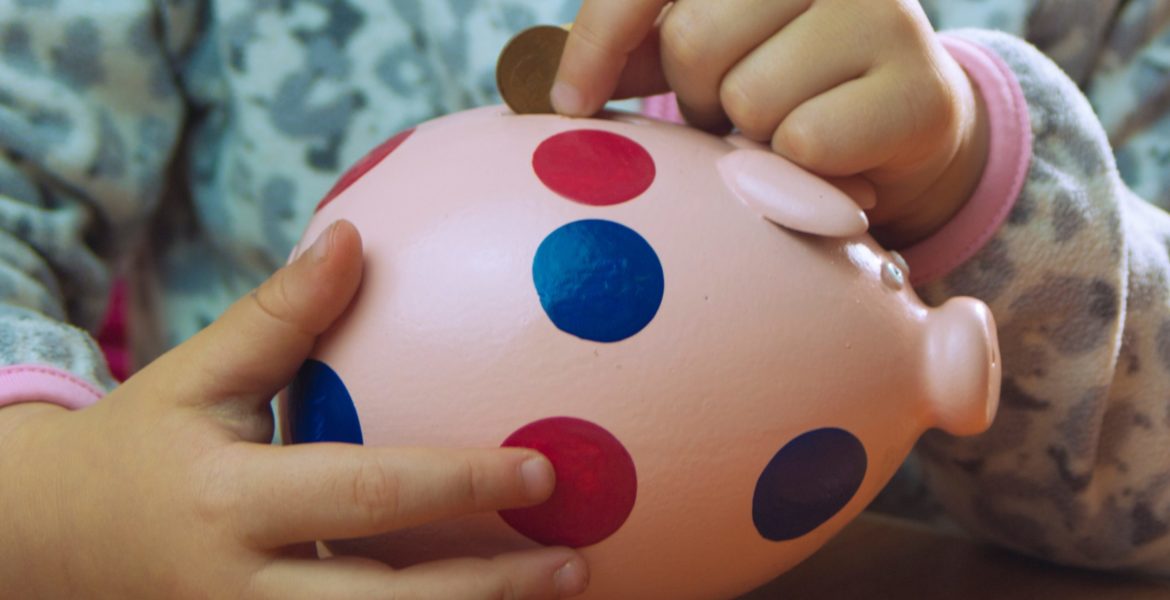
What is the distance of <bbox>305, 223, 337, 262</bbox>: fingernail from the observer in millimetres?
382

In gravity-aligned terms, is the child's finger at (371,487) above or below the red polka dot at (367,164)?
below

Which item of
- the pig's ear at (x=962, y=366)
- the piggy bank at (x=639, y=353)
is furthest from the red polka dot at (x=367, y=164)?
the pig's ear at (x=962, y=366)

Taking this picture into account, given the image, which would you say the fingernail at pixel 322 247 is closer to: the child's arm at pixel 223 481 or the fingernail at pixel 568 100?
the child's arm at pixel 223 481

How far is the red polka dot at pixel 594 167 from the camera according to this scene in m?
0.40

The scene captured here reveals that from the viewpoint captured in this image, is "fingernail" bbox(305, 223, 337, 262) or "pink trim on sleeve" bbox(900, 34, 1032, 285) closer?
"fingernail" bbox(305, 223, 337, 262)

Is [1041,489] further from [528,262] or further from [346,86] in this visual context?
[346,86]

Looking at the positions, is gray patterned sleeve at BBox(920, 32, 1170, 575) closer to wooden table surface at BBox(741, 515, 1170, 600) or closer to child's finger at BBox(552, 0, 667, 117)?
wooden table surface at BBox(741, 515, 1170, 600)

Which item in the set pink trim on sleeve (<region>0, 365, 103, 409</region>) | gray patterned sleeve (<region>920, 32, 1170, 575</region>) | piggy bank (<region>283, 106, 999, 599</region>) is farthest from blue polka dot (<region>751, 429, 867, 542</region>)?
pink trim on sleeve (<region>0, 365, 103, 409</region>)

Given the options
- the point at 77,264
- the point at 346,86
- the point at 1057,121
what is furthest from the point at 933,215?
the point at 77,264

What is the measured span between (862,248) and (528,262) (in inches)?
5.8

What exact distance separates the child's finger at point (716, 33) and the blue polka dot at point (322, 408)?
8.5 inches

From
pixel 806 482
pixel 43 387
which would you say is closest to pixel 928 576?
pixel 806 482

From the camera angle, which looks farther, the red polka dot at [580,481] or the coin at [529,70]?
the coin at [529,70]

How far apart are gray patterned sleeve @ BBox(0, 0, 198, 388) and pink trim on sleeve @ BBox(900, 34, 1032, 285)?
487mm
